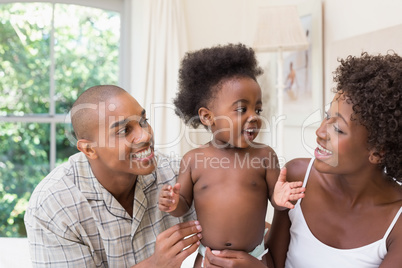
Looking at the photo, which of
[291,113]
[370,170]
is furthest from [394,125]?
[291,113]

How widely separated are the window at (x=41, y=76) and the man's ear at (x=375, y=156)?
3296 mm

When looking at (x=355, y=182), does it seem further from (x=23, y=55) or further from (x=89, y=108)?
(x=23, y=55)

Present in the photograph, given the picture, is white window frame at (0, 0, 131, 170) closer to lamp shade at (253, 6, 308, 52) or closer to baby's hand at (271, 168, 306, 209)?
lamp shade at (253, 6, 308, 52)

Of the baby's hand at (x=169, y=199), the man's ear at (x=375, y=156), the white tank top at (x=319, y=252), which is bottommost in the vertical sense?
the white tank top at (x=319, y=252)

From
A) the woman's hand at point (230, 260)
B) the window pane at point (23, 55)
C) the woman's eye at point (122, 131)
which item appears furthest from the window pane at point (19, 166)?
the woman's hand at point (230, 260)

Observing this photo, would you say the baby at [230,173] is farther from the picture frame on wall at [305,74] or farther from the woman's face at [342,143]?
the picture frame on wall at [305,74]

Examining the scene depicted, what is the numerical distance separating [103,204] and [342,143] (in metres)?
0.94

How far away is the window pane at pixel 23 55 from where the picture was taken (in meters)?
4.05

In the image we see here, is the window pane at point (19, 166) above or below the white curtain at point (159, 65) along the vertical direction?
below

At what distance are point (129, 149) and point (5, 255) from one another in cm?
85

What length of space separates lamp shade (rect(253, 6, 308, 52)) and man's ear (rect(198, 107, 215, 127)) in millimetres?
1495

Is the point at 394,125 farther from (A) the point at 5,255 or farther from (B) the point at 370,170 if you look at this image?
(A) the point at 5,255

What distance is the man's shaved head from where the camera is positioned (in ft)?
5.51

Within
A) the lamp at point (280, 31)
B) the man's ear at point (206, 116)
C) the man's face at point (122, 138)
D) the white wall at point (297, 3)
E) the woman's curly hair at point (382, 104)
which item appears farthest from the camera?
the lamp at point (280, 31)
